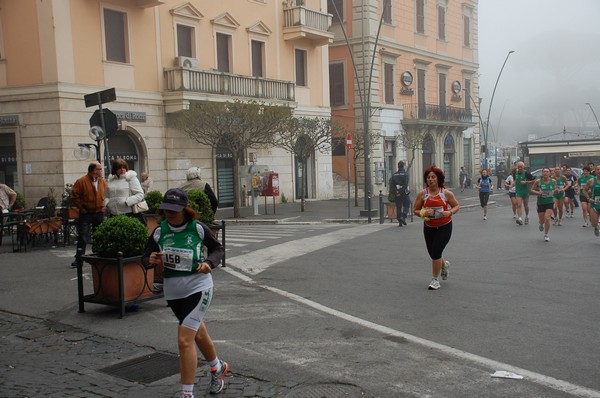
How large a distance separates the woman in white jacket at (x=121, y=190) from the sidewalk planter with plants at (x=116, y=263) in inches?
104

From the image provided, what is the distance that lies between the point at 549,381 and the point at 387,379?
127cm

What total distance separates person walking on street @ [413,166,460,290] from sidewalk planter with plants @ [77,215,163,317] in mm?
3862

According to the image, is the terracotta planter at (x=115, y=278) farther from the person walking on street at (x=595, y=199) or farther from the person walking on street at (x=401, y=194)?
the person walking on street at (x=401, y=194)

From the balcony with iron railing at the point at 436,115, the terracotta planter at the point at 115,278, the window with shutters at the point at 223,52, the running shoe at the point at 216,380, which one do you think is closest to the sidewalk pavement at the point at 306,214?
the window with shutters at the point at 223,52

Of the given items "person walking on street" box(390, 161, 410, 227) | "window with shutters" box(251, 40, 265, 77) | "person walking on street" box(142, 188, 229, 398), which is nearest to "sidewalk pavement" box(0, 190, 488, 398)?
"person walking on street" box(142, 188, 229, 398)

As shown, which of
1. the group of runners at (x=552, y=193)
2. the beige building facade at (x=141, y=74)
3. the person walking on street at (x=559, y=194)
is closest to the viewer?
the group of runners at (x=552, y=193)

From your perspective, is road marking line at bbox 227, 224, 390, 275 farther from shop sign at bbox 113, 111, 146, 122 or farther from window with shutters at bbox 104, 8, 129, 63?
window with shutters at bbox 104, 8, 129, 63

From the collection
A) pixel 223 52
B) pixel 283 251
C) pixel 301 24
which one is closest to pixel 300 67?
pixel 301 24

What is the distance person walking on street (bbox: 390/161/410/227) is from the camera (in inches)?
745

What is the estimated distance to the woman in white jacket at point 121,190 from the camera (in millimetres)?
10203

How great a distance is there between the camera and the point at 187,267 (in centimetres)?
479

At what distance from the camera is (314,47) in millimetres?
32281

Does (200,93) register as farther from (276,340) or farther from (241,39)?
(276,340)

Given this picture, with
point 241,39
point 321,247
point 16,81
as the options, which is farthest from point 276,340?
point 241,39
